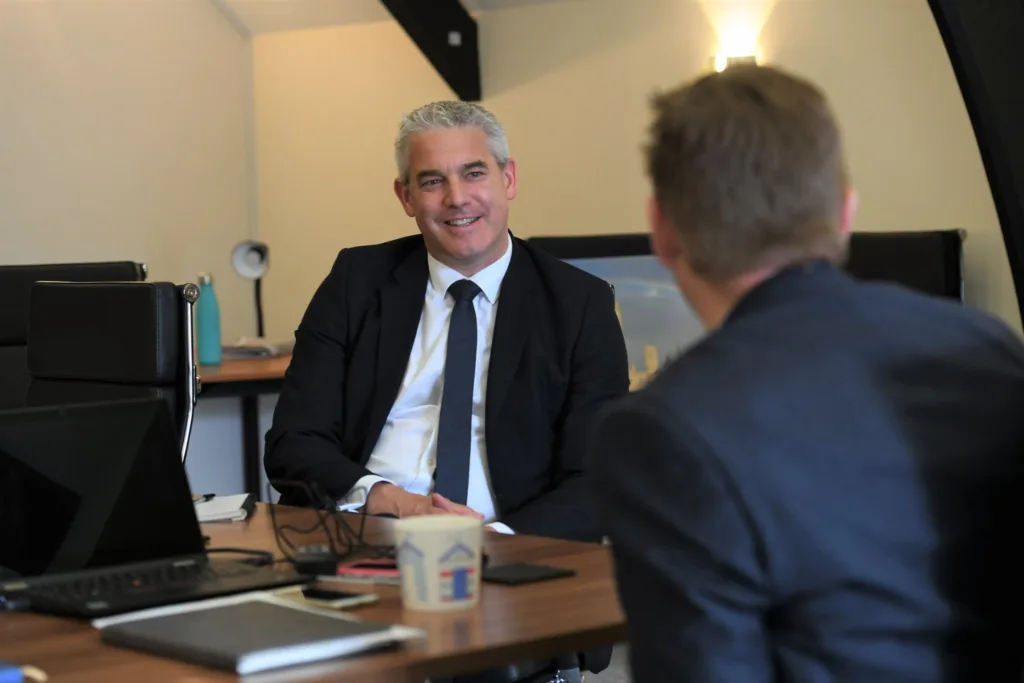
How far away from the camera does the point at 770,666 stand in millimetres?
1031

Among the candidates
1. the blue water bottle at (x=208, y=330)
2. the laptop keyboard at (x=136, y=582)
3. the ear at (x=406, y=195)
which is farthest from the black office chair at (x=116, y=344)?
the blue water bottle at (x=208, y=330)

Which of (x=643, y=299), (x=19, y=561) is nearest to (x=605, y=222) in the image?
(x=643, y=299)

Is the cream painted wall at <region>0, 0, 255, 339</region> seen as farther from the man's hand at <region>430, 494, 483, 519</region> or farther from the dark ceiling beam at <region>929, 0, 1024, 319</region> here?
the man's hand at <region>430, 494, 483, 519</region>

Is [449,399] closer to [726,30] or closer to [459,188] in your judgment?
[459,188]

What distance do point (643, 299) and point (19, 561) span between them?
3143 millimetres

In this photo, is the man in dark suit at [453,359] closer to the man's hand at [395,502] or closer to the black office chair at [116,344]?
the man's hand at [395,502]

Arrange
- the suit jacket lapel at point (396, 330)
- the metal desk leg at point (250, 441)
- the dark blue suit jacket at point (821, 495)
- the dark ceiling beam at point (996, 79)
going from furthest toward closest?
1. the metal desk leg at point (250, 441)
2. the dark ceiling beam at point (996, 79)
3. the suit jacket lapel at point (396, 330)
4. the dark blue suit jacket at point (821, 495)

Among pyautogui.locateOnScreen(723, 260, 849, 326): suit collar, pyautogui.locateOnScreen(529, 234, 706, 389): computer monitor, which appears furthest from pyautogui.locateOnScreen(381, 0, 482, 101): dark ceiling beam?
pyautogui.locateOnScreen(723, 260, 849, 326): suit collar

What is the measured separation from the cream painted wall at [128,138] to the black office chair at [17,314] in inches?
105

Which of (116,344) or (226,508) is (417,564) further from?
(116,344)

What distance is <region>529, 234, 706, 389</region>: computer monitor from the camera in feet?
14.5

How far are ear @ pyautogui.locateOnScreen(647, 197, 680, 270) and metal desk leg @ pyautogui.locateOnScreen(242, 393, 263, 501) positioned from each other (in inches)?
144

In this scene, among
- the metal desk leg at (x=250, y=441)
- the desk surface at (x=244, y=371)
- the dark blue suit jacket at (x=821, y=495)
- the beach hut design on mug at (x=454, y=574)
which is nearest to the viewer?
the dark blue suit jacket at (x=821, y=495)

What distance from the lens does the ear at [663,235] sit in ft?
3.77
